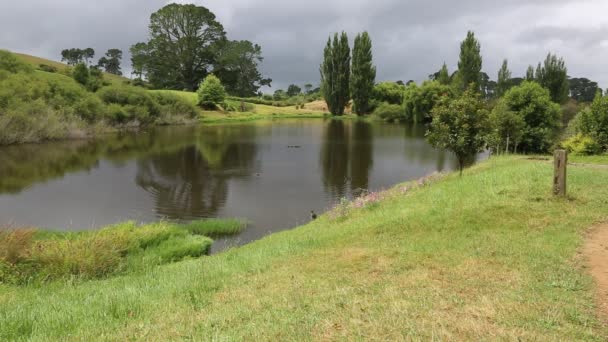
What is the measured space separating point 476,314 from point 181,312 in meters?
4.05

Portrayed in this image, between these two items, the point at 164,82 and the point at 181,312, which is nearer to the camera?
the point at 181,312

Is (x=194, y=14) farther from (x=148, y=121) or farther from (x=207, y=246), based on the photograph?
(x=207, y=246)

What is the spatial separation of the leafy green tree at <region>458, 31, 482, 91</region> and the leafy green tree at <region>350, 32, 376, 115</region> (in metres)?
19.8

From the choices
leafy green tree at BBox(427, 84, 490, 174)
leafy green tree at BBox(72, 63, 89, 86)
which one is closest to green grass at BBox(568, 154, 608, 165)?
leafy green tree at BBox(427, 84, 490, 174)

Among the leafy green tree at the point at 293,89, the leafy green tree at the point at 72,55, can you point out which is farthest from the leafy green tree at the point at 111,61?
the leafy green tree at the point at 293,89

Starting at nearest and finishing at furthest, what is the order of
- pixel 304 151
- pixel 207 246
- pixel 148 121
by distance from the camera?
1. pixel 207 246
2. pixel 304 151
3. pixel 148 121

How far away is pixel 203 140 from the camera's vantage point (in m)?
51.3

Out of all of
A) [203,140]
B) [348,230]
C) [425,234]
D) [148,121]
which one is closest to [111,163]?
[203,140]

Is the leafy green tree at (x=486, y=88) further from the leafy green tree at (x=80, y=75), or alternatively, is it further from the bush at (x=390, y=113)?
the leafy green tree at (x=80, y=75)

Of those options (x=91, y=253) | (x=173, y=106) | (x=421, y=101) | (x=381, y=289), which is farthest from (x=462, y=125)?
(x=421, y=101)

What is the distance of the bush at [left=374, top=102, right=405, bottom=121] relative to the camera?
95938mm

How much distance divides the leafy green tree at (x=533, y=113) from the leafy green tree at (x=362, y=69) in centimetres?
6402

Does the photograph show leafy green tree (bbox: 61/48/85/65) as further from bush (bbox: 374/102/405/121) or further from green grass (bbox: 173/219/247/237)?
green grass (bbox: 173/219/247/237)

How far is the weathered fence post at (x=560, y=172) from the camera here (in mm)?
10875
